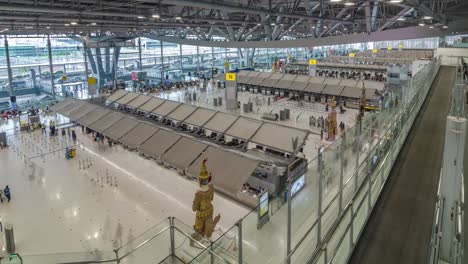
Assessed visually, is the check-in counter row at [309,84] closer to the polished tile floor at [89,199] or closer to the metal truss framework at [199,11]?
the metal truss framework at [199,11]

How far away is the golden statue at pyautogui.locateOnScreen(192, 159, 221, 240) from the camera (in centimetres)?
789

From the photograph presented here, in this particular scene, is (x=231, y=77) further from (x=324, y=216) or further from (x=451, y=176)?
(x=324, y=216)

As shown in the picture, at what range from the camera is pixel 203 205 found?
26.0 feet

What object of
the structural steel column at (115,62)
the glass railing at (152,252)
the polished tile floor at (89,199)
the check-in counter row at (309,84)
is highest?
the structural steel column at (115,62)

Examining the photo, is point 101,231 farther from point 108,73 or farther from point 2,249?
point 108,73

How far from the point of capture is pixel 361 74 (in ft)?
143

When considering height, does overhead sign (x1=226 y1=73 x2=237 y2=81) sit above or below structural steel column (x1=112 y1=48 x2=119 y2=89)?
below

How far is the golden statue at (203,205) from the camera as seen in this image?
311 inches

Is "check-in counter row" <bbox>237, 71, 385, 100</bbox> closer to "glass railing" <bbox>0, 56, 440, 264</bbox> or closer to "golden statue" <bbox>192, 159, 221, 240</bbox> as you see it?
"glass railing" <bbox>0, 56, 440, 264</bbox>

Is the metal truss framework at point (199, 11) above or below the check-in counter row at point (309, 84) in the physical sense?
above

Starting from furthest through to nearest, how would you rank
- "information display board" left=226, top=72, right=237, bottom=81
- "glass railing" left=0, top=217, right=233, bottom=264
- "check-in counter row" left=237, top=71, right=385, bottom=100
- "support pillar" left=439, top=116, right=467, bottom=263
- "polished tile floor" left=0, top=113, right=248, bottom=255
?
"check-in counter row" left=237, top=71, right=385, bottom=100 < "information display board" left=226, top=72, right=237, bottom=81 < "polished tile floor" left=0, top=113, right=248, bottom=255 < "glass railing" left=0, top=217, right=233, bottom=264 < "support pillar" left=439, top=116, right=467, bottom=263

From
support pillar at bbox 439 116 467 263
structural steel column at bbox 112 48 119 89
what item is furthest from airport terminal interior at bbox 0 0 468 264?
structural steel column at bbox 112 48 119 89

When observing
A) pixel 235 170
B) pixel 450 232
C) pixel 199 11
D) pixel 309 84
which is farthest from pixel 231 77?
pixel 450 232

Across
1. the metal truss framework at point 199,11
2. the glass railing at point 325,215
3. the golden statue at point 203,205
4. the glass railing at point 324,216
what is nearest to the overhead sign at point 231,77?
the metal truss framework at point 199,11
